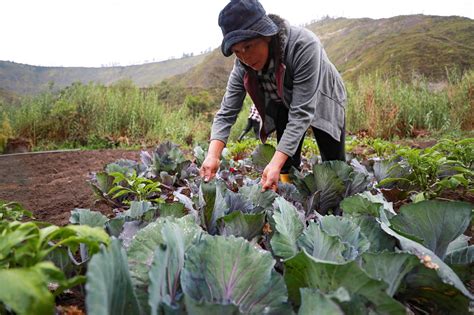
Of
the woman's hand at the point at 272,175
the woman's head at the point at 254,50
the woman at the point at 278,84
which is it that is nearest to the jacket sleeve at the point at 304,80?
the woman at the point at 278,84

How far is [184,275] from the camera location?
816 millimetres

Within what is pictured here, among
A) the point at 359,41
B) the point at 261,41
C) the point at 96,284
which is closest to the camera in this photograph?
the point at 96,284

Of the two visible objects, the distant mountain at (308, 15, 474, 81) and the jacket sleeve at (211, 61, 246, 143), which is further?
the distant mountain at (308, 15, 474, 81)

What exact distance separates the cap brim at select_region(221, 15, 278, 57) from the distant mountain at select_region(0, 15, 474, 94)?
1081cm

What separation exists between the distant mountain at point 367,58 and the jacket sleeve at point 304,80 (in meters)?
10.8

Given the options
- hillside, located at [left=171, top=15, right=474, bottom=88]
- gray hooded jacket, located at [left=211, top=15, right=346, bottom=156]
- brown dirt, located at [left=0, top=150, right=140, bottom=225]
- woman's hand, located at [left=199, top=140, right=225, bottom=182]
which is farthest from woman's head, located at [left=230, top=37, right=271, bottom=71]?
hillside, located at [left=171, top=15, right=474, bottom=88]

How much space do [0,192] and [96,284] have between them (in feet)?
12.5

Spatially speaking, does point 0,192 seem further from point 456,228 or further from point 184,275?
point 456,228

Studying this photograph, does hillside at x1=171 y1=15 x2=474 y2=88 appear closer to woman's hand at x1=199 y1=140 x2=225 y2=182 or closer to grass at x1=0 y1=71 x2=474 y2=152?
grass at x1=0 y1=71 x2=474 y2=152

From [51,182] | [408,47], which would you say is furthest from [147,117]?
[408,47]

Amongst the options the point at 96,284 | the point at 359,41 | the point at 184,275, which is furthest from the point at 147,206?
the point at 359,41

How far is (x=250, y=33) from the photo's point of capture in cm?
216

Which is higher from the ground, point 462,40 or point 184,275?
point 462,40

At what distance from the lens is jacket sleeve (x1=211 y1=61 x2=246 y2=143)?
2.79m
